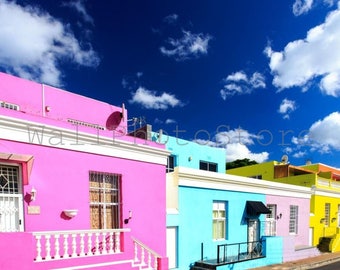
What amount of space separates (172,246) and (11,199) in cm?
717

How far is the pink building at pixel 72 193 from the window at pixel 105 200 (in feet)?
0.10

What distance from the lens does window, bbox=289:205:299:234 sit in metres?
20.0

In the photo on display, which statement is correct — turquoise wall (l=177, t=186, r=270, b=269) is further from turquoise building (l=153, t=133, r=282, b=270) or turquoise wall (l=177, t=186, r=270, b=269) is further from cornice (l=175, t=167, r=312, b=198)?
cornice (l=175, t=167, r=312, b=198)

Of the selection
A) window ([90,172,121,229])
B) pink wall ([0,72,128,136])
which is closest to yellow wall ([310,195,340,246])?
pink wall ([0,72,128,136])

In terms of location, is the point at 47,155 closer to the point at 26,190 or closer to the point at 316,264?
the point at 26,190

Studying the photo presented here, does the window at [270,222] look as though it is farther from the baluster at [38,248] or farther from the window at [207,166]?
the baluster at [38,248]

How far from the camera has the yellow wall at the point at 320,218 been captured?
22.3m

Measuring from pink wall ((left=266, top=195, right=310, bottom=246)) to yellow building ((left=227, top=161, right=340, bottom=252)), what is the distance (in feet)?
4.42

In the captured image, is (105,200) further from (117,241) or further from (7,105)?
(7,105)

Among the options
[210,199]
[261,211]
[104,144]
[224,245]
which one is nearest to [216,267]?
[224,245]

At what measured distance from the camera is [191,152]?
18.8 m

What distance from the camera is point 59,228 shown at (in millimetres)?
7938

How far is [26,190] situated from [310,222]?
2050cm

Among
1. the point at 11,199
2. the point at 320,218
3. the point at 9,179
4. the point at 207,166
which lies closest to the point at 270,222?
the point at 207,166
